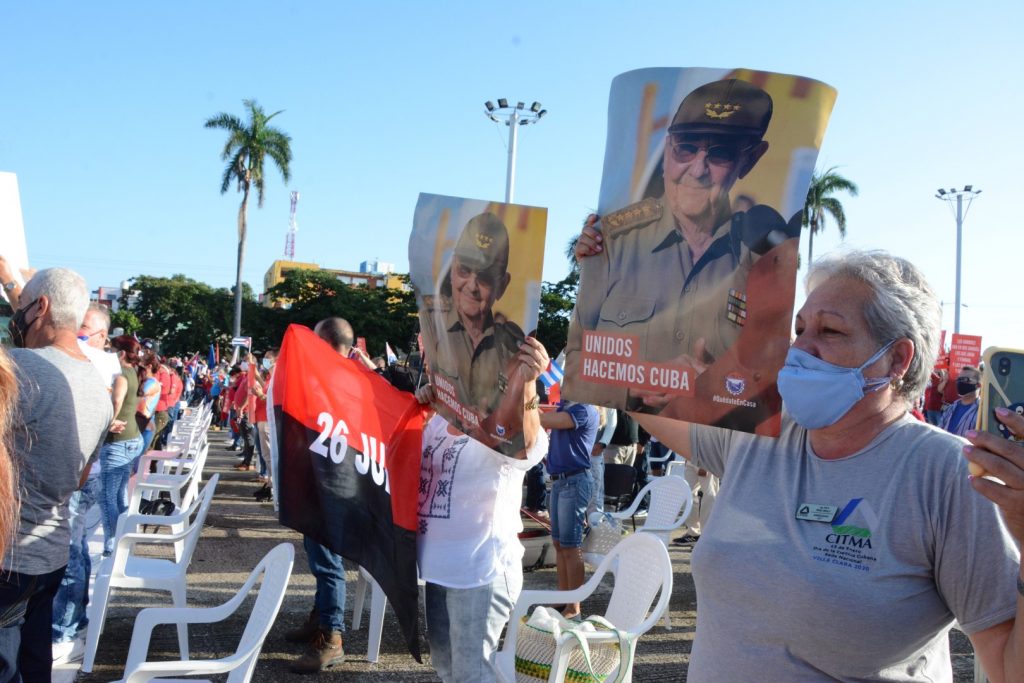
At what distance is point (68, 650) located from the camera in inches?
198

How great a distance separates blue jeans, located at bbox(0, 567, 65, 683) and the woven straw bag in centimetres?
190

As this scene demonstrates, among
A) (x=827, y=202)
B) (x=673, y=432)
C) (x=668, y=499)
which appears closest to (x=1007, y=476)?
(x=673, y=432)

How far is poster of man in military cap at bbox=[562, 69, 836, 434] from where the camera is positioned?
168 centimetres

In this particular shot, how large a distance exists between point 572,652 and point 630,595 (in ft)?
2.25

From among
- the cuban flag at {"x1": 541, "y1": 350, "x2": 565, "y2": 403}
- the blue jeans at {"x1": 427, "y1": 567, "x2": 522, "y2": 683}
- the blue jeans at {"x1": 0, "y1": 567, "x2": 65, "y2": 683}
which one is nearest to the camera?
the blue jeans at {"x1": 0, "y1": 567, "x2": 65, "y2": 683}

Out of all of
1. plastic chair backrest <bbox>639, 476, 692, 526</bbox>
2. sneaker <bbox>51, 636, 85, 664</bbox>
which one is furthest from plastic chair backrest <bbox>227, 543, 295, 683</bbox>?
plastic chair backrest <bbox>639, 476, 692, 526</bbox>

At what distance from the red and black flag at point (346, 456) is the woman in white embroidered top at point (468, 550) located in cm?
17

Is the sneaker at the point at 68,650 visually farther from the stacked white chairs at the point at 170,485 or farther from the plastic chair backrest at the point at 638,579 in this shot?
the plastic chair backrest at the point at 638,579

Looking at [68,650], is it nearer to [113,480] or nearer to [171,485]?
[113,480]

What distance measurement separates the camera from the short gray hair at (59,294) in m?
3.26

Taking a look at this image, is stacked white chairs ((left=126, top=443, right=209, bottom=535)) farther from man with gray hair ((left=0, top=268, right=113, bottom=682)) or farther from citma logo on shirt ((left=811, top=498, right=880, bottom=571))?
citma logo on shirt ((left=811, top=498, right=880, bottom=571))

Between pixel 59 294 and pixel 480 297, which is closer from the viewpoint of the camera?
pixel 480 297

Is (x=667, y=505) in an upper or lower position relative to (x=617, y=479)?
upper

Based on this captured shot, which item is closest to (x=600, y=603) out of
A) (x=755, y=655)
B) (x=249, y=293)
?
(x=755, y=655)
